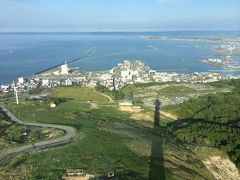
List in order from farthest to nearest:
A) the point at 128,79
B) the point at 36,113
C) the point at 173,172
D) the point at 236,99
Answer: the point at 128,79 < the point at 236,99 < the point at 36,113 < the point at 173,172

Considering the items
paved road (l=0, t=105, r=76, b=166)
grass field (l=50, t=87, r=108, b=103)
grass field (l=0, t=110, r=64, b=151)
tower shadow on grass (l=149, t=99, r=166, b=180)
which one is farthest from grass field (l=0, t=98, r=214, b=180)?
grass field (l=50, t=87, r=108, b=103)

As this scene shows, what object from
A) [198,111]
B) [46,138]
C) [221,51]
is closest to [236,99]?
[198,111]

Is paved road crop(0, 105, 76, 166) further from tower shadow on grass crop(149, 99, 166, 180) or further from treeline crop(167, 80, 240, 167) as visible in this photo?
treeline crop(167, 80, 240, 167)

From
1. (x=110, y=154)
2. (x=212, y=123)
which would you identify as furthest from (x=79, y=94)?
(x=110, y=154)

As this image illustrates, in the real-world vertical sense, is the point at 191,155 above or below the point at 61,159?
below

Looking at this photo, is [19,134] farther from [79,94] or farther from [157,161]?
[79,94]

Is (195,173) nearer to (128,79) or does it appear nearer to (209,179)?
→ (209,179)
